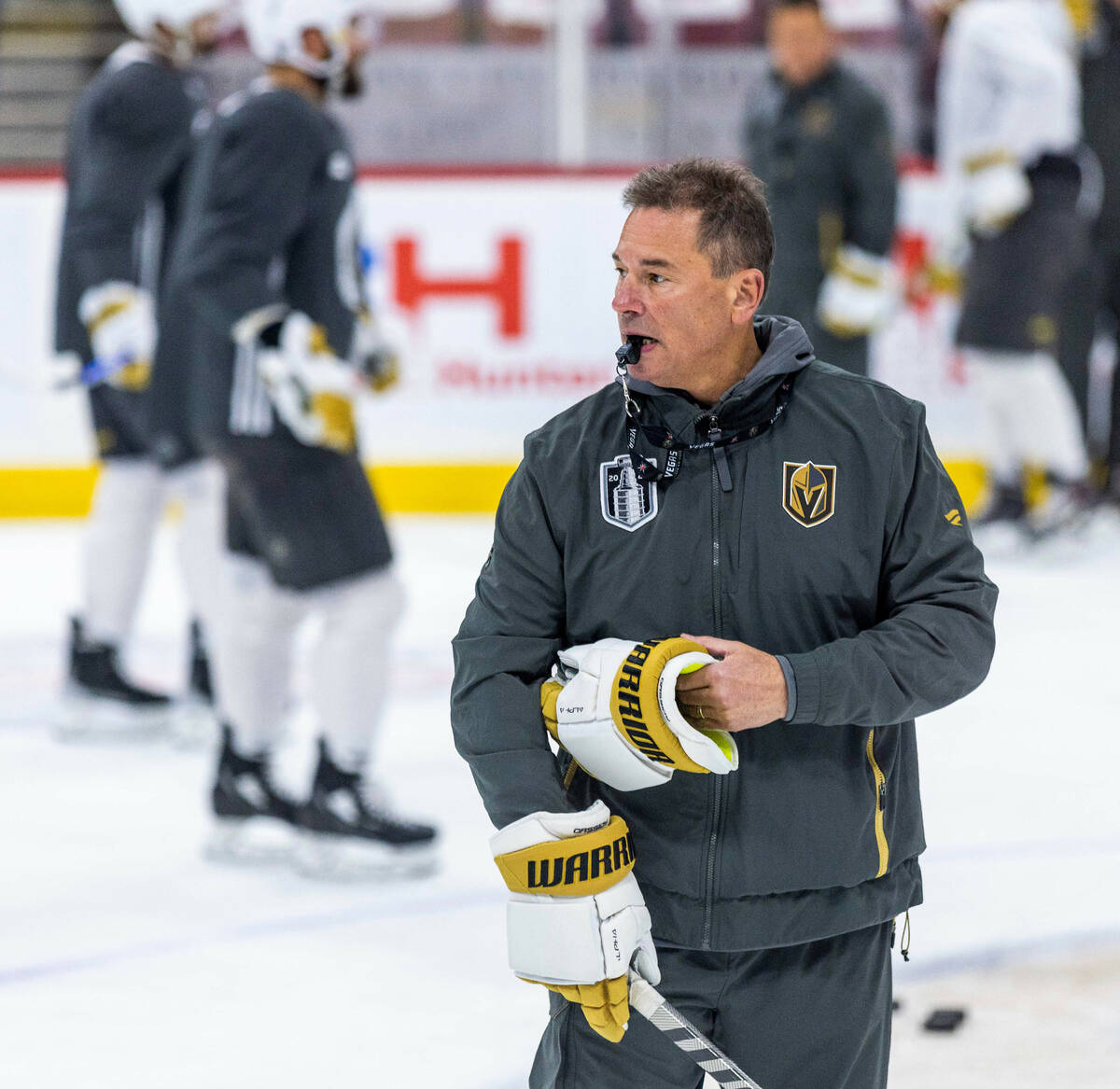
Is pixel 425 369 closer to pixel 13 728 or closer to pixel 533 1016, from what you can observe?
pixel 13 728

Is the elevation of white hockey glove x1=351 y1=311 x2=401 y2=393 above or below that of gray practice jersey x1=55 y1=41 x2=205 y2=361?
below

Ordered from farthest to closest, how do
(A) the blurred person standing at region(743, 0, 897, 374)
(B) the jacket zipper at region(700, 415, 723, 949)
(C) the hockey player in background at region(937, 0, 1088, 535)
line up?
(C) the hockey player in background at region(937, 0, 1088, 535) → (A) the blurred person standing at region(743, 0, 897, 374) → (B) the jacket zipper at region(700, 415, 723, 949)

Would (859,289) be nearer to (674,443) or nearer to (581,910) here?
(674,443)

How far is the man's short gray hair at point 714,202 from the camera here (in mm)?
1765

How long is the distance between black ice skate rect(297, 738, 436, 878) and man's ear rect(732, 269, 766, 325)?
1918 mm

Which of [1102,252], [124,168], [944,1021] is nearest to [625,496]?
[944,1021]

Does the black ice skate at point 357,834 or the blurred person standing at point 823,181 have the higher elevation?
the blurred person standing at point 823,181

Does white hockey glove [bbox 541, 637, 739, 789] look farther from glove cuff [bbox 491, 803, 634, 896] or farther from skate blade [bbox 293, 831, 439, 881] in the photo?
skate blade [bbox 293, 831, 439, 881]

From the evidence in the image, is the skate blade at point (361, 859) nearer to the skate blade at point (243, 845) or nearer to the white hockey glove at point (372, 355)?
the skate blade at point (243, 845)

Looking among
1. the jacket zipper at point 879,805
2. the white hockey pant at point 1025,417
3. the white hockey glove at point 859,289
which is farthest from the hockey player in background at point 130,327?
the white hockey pant at point 1025,417

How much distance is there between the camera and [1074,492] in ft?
22.5

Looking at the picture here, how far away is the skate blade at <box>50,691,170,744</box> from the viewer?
15.2ft

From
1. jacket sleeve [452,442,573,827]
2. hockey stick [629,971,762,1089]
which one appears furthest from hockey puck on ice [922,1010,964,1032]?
jacket sleeve [452,442,573,827]

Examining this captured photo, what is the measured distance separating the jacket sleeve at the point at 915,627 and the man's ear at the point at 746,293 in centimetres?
18
